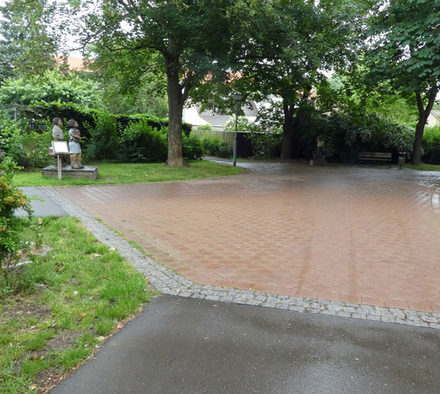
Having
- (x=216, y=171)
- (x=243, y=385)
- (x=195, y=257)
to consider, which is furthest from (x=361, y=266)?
(x=216, y=171)

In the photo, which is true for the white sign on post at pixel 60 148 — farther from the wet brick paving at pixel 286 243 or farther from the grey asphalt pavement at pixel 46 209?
the grey asphalt pavement at pixel 46 209

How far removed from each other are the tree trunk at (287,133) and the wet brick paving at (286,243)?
11158 millimetres

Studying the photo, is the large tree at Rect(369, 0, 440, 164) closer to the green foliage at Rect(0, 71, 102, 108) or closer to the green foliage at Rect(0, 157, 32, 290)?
the green foliage at Rect(0, 157, 32, 290)

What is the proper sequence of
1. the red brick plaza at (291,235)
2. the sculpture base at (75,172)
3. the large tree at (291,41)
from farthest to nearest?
the large tree at (291,41), the sculpture base at (75,172), the red brick plaza at (291,235)

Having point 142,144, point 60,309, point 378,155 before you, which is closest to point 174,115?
point 142,144

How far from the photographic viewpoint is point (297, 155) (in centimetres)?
2350

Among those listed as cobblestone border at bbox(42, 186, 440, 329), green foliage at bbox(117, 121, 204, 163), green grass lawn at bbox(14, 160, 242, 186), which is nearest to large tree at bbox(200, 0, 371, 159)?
green grass lawn at bbox(14, 160, 242, 186)

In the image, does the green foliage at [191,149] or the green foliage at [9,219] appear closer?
the green foliage at [9,219]

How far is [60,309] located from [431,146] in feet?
78.4

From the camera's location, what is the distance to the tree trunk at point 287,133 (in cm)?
2220

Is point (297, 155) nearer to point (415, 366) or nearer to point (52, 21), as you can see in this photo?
point (52, 21)

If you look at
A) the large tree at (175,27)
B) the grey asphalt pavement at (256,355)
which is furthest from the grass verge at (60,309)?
the large tree at (175,27)

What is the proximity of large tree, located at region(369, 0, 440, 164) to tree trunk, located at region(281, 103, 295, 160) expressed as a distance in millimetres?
6909

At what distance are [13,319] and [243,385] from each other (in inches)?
81.1
